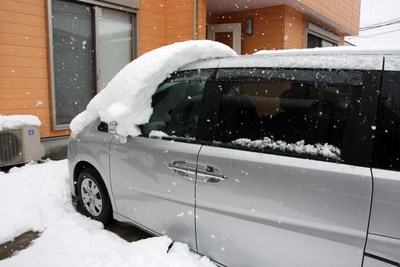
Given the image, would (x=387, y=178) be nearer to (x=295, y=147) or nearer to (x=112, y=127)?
(x=295, y=147)

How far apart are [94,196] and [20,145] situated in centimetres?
241

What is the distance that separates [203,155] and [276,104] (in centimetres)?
64

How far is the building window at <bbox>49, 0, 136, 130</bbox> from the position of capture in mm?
6020

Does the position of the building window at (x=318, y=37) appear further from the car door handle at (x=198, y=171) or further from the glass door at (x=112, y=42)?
the car door handle at (x=198, y=171)

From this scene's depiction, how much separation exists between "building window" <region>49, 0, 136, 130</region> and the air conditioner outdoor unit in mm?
688

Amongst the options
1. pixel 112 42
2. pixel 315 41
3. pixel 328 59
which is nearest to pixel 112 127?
pixel 328 59

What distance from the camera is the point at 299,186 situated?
77.4 inches

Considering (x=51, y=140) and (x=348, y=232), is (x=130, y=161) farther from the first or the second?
(x=51, y=140)

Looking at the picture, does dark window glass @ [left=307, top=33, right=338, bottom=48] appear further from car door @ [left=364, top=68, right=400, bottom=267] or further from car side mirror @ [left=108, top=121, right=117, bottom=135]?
car door @ [left=364, top=68, right=400, bottom=267]

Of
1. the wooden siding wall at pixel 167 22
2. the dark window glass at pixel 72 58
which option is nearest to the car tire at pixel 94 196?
the dark window glass at pixel 72 58

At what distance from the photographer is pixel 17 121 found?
5.14 metres

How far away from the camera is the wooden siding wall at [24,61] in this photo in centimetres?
530

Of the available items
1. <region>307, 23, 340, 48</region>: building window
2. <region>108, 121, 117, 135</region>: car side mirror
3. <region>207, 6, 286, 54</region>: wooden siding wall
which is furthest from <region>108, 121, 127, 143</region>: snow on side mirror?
<region>307, 23, 340, 48</region>: building window

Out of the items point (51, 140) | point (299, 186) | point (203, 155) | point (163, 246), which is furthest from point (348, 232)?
point (51, 140)
